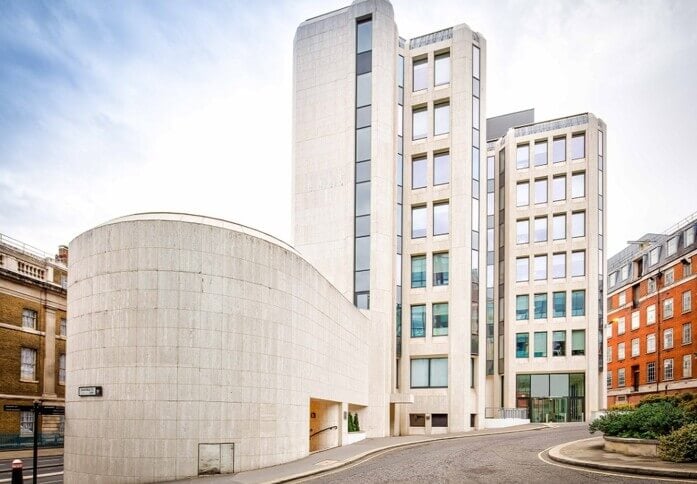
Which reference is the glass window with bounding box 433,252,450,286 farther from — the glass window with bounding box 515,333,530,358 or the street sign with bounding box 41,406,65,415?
the street sign with bounding box 41,406,65,415

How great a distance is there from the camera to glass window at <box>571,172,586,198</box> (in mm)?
57062

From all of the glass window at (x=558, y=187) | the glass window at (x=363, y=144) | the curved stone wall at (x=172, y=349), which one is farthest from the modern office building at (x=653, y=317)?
the curved stone wall at (x=172, y=349)

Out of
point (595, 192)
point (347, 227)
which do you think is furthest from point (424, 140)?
point (595, 192)

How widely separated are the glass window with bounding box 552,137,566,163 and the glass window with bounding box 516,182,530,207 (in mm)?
3433

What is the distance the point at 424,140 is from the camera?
45000 millimetres

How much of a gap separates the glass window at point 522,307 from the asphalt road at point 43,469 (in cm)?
3948

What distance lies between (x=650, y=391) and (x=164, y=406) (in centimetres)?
5403

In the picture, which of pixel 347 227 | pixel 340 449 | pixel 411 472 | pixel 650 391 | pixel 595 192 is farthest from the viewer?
pixel 650 391

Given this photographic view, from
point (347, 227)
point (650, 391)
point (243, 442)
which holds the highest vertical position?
point (347, 227)

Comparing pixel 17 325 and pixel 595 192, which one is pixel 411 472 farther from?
pixel 595 192

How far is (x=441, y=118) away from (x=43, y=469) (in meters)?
32.4

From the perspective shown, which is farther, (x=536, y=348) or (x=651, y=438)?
(x=536, y=348)

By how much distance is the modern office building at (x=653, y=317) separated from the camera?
54531 mm

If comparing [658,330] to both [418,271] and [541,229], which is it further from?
[418,271]
